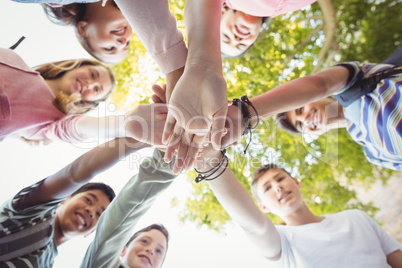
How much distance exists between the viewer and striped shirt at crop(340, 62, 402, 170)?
1453 millimetres

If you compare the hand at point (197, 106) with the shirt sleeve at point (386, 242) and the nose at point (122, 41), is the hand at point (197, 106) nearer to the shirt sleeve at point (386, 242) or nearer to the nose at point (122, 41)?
the nose at point (122, 41)

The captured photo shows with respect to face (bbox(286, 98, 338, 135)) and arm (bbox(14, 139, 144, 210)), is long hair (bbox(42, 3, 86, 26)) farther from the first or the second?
face (bbox(286, 98, 338, 135))

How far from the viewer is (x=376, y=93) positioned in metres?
1.58

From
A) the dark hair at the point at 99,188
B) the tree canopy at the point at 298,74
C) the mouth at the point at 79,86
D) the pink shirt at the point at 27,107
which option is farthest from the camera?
the tree canopy at the point at 298,74

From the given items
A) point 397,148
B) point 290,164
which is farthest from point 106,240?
point 290,164

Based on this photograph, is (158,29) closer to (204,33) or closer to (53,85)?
(204,33)

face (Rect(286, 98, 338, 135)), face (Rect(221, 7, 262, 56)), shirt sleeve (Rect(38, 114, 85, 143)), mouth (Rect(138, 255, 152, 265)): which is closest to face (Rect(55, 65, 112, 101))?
shirt sleeve (Rect(38, 114, 85, 143))

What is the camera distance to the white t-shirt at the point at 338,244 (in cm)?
164

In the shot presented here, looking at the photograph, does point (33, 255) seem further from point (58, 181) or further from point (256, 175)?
point (256, 175)

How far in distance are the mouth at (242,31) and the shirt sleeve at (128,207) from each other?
153 cm

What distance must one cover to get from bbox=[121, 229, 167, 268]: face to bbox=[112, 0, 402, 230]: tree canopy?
1.16 metres

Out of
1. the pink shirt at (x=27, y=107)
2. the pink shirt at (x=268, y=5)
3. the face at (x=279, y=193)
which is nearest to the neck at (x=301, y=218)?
the face at (x=279, y=193)

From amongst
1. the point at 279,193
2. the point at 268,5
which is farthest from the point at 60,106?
the point at 279,193

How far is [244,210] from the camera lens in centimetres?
150
